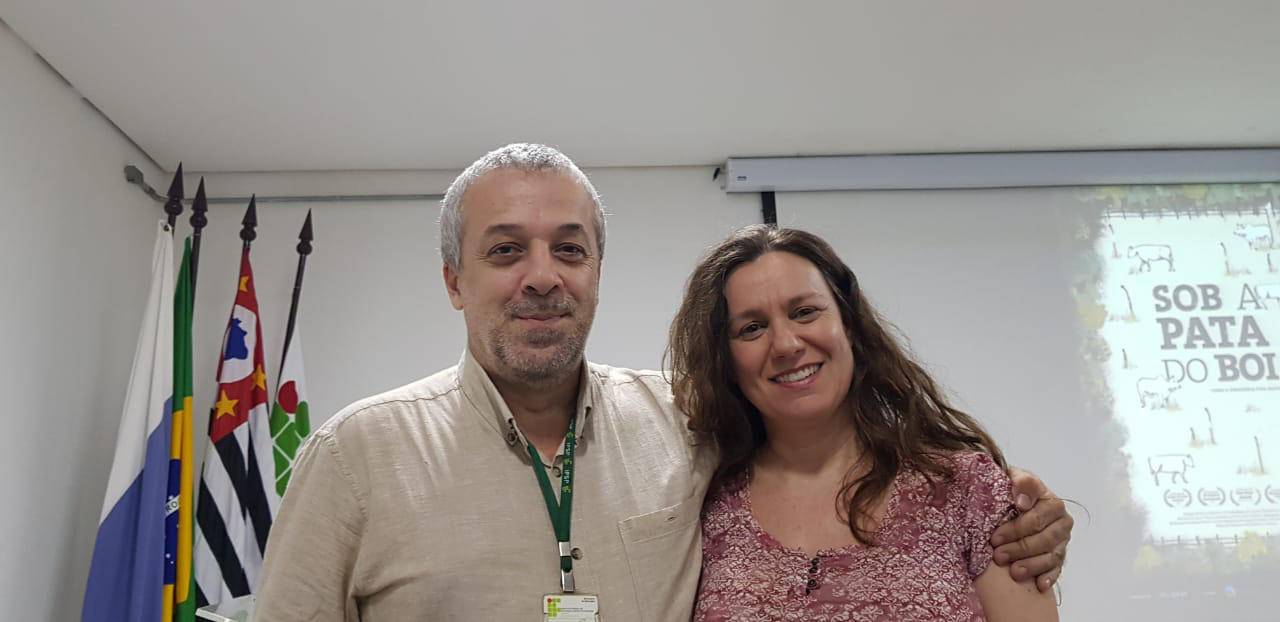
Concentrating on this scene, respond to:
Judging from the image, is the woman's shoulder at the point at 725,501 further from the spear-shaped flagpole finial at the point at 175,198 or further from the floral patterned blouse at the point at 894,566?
the spear-shaped flagpole finial at the point at 175,198

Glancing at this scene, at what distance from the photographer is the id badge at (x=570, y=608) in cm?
128

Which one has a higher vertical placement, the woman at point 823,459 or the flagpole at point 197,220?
the flagpole at point 197,220

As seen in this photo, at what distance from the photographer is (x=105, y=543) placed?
2.80 metres

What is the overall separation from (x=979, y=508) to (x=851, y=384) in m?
0.34

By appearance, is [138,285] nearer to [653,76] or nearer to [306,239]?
[306,239]

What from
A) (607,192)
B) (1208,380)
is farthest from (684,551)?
(1208,380)

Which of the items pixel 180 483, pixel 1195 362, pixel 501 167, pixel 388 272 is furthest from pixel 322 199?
pixel 1195 362

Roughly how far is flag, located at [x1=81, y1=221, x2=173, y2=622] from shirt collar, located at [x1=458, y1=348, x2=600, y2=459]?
6.53 feet

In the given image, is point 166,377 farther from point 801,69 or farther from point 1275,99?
point 1275,99

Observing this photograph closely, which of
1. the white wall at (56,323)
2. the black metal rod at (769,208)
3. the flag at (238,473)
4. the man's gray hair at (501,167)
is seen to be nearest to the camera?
the man's gray hair at (501,167)

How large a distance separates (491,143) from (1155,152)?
3.09 metres

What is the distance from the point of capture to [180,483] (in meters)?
2.97

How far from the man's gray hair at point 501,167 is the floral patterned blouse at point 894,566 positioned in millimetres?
646

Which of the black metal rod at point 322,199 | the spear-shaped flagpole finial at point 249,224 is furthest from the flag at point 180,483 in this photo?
the black metal rod at point 322,199
